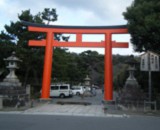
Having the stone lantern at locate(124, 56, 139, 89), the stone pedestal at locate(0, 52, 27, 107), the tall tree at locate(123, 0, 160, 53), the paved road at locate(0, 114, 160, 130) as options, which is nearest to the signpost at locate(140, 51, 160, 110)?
the tall tree at locate(123, 0, 160, 53)

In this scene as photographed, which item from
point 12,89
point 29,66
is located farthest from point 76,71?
point 12,89

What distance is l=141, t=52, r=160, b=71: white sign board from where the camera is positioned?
20.1 meters

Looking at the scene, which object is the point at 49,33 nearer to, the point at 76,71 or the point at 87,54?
the point at 76,71

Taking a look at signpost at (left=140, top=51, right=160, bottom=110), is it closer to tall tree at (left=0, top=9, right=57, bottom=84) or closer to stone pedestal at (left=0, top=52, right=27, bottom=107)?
stone pedestal at (left=0, top=52, right=27, bottom=107)

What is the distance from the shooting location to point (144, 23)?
1980 centimetres

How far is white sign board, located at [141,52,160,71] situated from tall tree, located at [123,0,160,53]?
0.99m

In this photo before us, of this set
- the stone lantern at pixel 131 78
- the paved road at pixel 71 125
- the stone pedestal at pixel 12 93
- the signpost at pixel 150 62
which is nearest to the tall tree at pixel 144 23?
the signpost at pixel 150 62

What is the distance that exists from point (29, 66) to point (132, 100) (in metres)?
16.2

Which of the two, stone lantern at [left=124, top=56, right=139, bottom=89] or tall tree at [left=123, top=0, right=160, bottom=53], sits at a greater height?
tall tree at [left=123, top=0, right=160, bottom=53]

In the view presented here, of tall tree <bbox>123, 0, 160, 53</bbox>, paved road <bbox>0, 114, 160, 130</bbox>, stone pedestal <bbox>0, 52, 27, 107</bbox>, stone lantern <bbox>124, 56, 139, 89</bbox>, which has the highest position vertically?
tall tree <bbox>123, 0, 160, 53</bbox>

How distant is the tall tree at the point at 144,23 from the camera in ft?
63.6

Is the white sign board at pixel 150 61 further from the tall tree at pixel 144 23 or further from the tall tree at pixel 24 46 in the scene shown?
the tall tree at pixel 24 46

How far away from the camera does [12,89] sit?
2261 cm

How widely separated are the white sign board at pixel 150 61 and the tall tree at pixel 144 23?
99cm
